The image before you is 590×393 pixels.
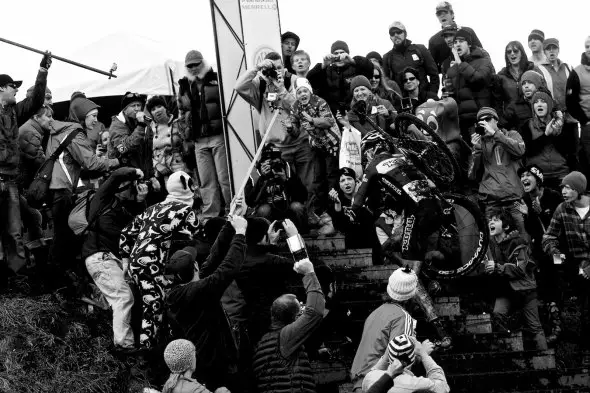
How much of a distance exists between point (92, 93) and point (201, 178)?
4442 millimetres

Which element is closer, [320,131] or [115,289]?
[115,289]

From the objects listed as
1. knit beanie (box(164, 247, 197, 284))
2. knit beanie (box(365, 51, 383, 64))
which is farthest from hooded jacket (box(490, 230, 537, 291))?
knit beanie (box(164, 247, 197, 284))

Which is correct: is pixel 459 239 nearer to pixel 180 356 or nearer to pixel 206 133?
pixel 206 133

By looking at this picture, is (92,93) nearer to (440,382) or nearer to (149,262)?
(149,262)

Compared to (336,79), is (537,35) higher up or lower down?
higher up

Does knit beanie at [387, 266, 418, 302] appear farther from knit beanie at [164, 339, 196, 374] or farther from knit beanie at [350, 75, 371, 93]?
knit beanie at [350, 75, 371, 93]

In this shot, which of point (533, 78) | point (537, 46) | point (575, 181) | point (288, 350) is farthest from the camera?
point (537, 46)

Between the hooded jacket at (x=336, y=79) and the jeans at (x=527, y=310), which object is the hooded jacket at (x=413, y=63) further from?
the jeans at (x=527, y=310)

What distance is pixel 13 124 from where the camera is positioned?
51.7ft

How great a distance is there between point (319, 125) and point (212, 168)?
1.62 metres

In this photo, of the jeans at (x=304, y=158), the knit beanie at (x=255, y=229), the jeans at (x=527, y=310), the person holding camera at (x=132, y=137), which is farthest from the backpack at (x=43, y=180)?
the jeans at (x=527, y=310)

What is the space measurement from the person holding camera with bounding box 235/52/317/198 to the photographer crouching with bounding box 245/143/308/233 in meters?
0.49

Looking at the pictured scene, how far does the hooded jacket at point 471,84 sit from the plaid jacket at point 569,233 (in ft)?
8.29

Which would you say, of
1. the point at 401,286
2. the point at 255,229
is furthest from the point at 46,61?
the point at 401,286
